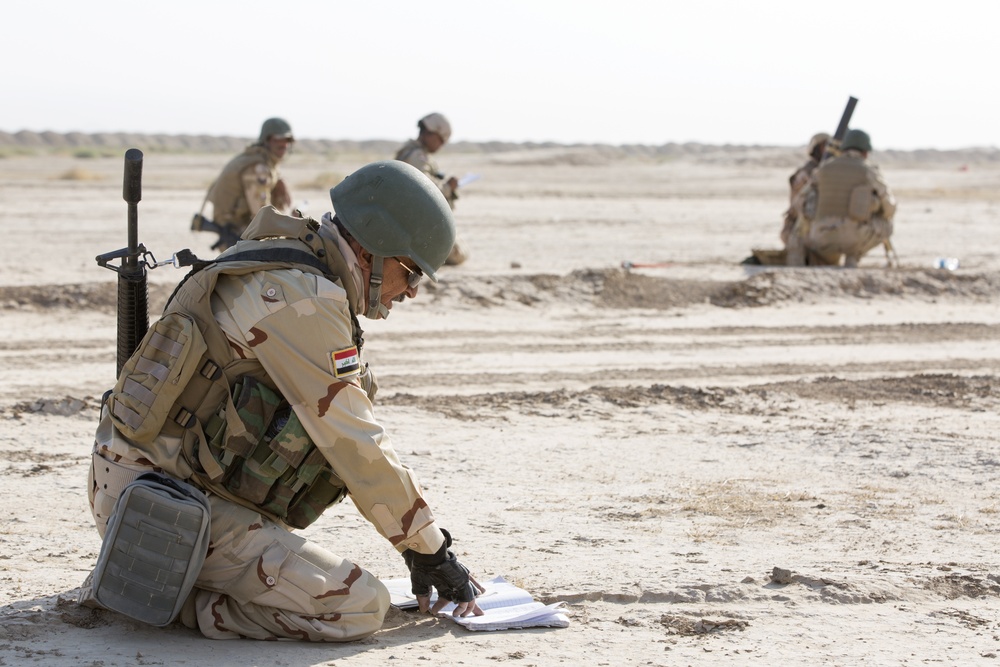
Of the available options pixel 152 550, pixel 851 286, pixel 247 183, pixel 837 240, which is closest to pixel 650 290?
pixel 851 286

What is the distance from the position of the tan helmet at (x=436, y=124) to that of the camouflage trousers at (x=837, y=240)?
4387 mm

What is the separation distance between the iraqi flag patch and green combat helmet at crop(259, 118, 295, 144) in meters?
8.41

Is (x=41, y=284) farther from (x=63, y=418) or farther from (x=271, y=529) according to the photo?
(x=271, y=529)

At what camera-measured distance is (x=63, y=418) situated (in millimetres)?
6957

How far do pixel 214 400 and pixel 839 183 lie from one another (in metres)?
11.4

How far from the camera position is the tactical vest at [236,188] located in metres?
11.6

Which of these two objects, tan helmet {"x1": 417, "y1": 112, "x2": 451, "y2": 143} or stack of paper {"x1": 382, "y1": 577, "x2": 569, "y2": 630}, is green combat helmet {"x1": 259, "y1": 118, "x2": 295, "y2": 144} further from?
stack of paper {"x1": 382, "y1": 577, "x2": 569, "y2": 630}

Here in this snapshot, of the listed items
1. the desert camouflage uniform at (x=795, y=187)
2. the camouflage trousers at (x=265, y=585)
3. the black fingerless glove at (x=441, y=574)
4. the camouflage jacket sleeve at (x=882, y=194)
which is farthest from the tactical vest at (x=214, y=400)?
the desert camouflage uniform at (x=795, y=187)

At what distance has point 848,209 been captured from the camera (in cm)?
1394

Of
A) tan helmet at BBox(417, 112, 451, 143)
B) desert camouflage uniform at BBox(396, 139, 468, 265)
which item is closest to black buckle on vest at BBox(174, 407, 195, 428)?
desert camouflage uniform at BBox(396, 139, 468, 265)

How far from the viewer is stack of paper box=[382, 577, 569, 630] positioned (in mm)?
4090

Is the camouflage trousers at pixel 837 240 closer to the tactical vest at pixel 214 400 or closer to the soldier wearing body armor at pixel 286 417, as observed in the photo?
the soldier wearing body armor at pixel 286 417

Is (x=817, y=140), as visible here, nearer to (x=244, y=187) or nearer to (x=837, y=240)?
(x=837, y=240)

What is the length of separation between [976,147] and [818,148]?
92151 millimetres
